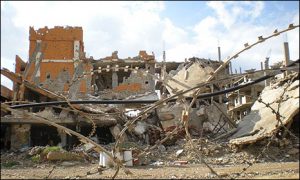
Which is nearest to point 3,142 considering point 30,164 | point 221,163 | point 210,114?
point 30,164

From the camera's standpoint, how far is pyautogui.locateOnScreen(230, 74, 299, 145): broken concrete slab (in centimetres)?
1311

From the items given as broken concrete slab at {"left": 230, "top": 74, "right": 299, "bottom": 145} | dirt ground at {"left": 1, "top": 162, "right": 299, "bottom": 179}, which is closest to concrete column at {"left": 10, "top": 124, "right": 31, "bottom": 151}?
dirt ground at {"left": 1, "top": 162, "right": 299, "bottom": 179}

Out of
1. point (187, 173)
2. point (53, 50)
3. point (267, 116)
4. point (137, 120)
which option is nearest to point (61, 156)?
point (137, 120)

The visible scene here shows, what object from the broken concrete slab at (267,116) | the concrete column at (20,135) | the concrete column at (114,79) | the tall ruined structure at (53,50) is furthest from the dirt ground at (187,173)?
the concrete column at (114,79)

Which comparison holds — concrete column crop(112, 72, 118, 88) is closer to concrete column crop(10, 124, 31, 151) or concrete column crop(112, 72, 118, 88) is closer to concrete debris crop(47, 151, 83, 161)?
concrete column crop(10, 124, 31, 151)

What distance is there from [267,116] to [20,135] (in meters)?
12.2

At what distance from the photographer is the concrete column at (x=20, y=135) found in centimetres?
1891

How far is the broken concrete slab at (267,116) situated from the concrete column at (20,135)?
10.4m

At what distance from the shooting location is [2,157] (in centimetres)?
1608

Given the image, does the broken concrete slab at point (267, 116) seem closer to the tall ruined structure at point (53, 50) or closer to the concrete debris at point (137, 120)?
the concrete debris at point (137, 120)

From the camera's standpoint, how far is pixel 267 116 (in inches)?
574

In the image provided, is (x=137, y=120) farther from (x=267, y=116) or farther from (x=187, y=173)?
(x=267, y=116)

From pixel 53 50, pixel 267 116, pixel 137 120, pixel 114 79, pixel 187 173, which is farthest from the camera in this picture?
pixel 114 79

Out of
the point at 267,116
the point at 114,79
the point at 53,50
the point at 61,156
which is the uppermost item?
the point at 53,50
